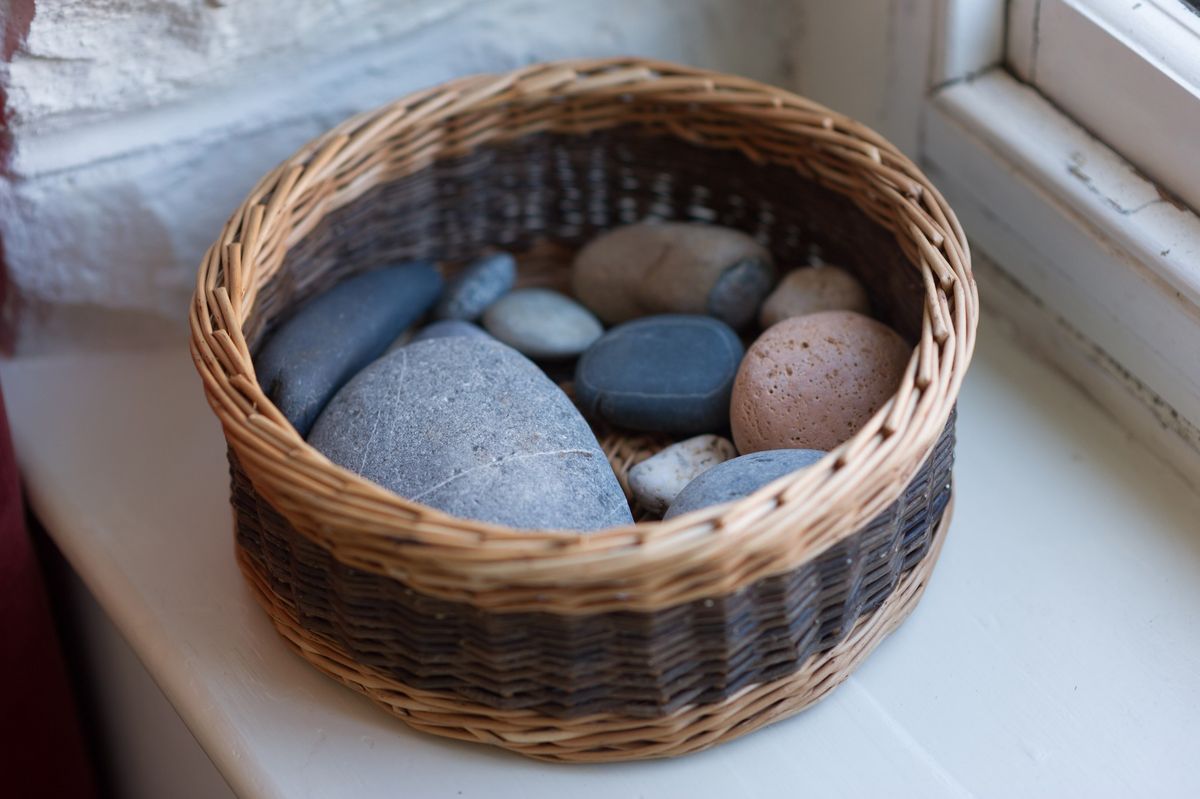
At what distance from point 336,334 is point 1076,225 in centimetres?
46

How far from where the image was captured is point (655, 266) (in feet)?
2.72

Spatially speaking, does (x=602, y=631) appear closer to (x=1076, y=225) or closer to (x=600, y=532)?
(x=600, y=532)

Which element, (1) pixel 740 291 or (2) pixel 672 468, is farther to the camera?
(1) pixel 740 291

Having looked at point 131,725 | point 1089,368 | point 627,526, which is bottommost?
point 131,725

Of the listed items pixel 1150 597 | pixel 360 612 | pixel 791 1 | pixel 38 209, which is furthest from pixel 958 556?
pixel 38 209

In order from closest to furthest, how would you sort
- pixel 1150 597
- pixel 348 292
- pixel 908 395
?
1. pixel 908 395
2. pixel 1150 597
3. pixel 348 292

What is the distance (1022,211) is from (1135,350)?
0.39 ft

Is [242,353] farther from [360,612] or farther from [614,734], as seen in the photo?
[614,734]

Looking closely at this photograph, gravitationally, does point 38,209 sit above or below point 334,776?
above

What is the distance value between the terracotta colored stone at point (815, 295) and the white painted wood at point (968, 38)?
168 mm

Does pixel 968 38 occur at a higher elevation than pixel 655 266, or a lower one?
higher

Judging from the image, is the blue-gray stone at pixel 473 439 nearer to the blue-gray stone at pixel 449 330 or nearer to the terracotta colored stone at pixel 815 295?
the blue-gray stone at pixel 449 330

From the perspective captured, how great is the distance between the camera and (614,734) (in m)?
0.58

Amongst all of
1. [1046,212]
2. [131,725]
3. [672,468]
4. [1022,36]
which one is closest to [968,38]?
[1022,36]
